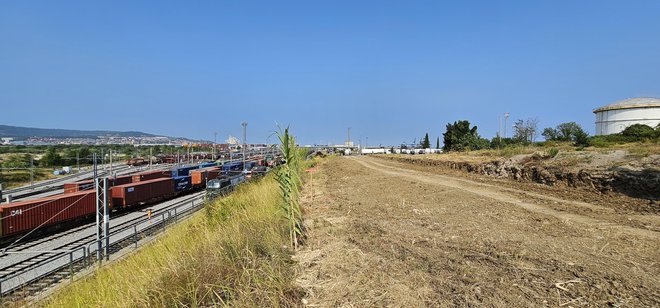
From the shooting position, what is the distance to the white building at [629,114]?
54.8 metres

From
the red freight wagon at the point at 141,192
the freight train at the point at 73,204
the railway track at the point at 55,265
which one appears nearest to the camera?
the railway track at the point at 55,265

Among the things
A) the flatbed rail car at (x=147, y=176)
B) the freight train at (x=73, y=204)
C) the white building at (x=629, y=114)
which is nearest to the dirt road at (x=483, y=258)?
the freight train at (x=73, y=204)

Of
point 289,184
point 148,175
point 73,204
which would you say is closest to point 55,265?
point 73,204

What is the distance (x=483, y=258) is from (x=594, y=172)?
1420 centimetres

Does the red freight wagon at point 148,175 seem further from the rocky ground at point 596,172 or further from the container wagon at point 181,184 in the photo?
the rocky ground at point 596,172

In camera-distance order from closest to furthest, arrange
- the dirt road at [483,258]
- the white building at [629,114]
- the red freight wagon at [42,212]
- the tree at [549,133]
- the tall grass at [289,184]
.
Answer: the dirt road at [483,258] < the tall grass at [289,184] < the red freight wagon at [42,212] < the white building at [629,114] < the tree at [549,133]

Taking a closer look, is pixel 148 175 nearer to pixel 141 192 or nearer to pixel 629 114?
pixel 141 192

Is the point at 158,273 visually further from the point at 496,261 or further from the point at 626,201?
the point at 626,201

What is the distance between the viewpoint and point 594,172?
52.7 ft

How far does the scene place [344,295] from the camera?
14.9ft

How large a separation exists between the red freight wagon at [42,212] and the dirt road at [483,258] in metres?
24.2

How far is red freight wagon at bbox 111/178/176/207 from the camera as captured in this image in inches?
1293

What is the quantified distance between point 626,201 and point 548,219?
588cm

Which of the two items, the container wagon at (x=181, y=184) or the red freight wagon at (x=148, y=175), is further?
the container wagon at (x=181, y=184)
